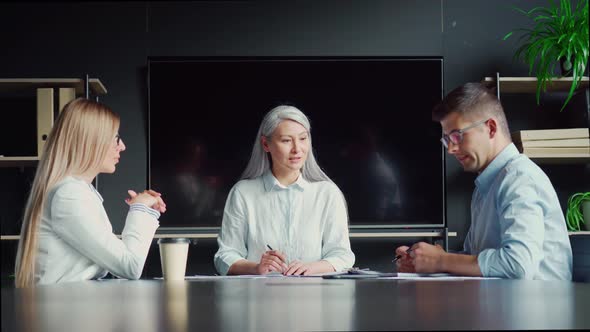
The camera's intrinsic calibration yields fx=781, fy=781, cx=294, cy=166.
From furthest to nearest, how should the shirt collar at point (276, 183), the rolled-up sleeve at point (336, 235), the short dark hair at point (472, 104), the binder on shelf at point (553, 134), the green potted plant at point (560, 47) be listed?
the binder on shelf at point (553, 134) → the green potted plant at point (560, 47) → the shirt collar at point (276, 183) → the rolled-up sleeve at point (336, 235) → the short dark hair at point (472, 104)

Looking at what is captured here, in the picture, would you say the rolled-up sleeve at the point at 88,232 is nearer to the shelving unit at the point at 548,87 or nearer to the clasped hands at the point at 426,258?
the clasped hands at the point at 426,258

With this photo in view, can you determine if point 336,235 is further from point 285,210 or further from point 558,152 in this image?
point 558,152

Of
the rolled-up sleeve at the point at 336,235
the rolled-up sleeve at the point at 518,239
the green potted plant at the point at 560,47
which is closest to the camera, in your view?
the rolled-up sleeve at the point at 518,239

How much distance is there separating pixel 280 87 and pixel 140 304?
3.91 metres

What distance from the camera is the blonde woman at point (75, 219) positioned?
5.46ft

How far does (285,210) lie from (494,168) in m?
0.83

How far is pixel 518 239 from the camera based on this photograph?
71.0 inches

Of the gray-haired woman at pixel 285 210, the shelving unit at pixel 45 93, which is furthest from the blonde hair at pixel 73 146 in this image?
the shelving unit at pixel 45 93

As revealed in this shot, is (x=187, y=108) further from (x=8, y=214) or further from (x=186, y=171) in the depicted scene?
(x=8, y=214)

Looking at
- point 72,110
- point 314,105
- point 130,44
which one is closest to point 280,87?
point 314,105

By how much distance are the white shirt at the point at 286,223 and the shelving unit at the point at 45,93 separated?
1875 mm

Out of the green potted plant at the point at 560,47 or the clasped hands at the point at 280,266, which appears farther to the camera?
the green potted plant at the point at 560,47

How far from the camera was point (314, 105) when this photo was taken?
4.75m

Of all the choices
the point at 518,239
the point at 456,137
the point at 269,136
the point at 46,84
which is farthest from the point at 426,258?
the point at 46,84
